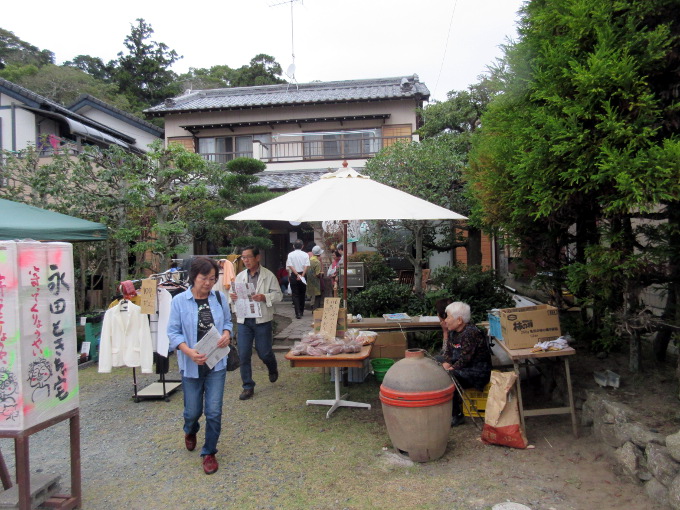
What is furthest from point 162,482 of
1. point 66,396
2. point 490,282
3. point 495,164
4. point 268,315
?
point 490,282

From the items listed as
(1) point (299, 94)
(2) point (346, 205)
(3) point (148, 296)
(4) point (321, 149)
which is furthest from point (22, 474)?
(1) point (299, 94)

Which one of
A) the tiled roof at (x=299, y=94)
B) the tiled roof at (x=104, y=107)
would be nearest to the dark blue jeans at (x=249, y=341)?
the tiled roof at (x=299, y=94)

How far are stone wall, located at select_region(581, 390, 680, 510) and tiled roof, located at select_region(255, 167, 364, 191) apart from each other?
10.3m

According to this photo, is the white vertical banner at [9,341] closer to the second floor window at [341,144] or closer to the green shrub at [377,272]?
the green shrub at [377,272]

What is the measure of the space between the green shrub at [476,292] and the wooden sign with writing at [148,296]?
4361mm

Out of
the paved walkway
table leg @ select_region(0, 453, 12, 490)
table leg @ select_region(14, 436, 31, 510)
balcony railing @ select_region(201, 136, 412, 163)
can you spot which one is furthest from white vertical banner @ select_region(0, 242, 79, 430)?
balcony railing @ select_region(201, 136, 412, 163)

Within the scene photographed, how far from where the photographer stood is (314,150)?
666 inches

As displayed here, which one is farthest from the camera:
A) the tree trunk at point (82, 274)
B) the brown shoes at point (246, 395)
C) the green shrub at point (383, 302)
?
the tree trunk at point (82, 274)

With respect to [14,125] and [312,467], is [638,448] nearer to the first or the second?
[312,467]

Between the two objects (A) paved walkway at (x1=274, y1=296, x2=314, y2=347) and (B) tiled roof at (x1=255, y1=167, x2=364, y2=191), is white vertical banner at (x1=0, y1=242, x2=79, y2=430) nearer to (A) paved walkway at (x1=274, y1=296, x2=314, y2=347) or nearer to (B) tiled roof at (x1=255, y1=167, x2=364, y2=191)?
(A) paved walkway at (x1=274, y1=296, x2=314, y2=347)

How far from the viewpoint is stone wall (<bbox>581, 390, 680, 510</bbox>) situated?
3078mm

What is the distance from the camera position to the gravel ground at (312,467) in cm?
347

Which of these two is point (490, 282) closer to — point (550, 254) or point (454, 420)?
point (550, 254)

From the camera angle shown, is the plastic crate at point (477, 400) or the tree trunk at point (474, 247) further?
the tree trunk at point (474, 247)
